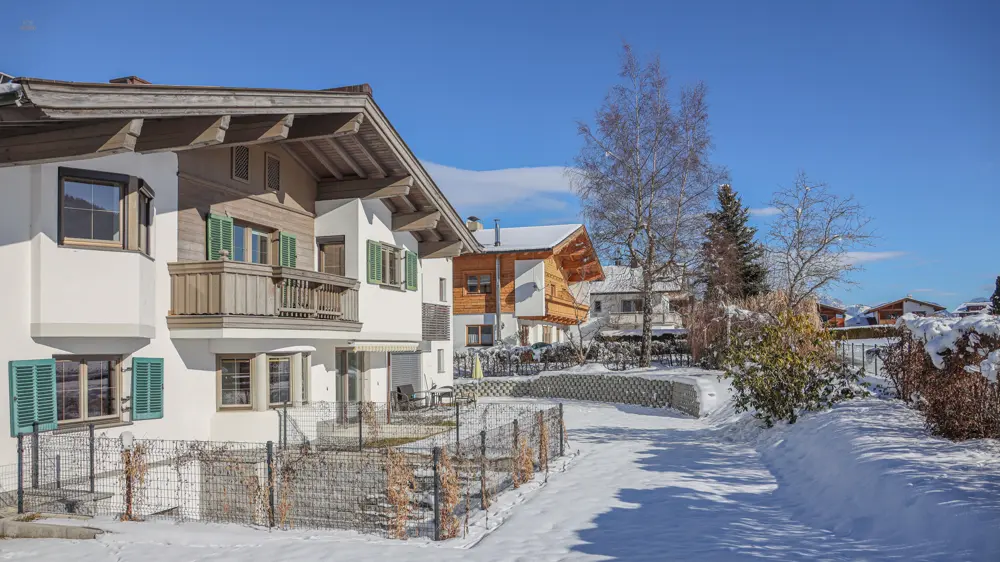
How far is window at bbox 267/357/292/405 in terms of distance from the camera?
1588cm

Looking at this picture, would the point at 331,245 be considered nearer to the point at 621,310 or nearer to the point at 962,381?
the point at 962,381

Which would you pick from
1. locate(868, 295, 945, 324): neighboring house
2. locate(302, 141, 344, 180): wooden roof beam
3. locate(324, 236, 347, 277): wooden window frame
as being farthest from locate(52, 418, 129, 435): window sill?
locate(868, 295, 945, 324): neighboring house

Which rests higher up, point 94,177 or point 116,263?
point 94,177

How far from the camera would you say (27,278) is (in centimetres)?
1159

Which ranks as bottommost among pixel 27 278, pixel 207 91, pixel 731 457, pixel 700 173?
pixel 731 457

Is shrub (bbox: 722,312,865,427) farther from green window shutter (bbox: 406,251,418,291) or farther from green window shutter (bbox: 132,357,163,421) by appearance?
green window shutter (bbox: 132,357,163,421)

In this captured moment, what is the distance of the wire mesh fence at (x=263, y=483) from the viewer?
9.98m

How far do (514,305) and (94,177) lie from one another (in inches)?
1189

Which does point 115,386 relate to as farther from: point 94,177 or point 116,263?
point 94,177

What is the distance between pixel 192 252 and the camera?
1455 cm

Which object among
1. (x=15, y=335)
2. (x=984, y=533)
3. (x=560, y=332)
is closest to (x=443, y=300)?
(x=15, y=335)

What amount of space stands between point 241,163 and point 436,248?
306 inches

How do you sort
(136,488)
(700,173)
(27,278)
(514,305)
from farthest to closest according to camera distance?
(514,305) → (700,173) → (27,278) → (136,488)

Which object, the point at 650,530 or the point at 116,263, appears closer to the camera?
the point at 650,530
